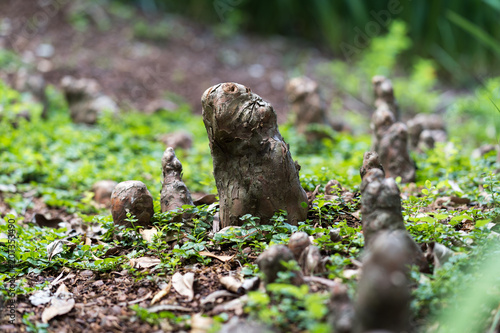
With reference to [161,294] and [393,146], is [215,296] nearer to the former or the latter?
[161,294]

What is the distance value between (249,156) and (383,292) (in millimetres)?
1492

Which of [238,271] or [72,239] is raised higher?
[238,271]

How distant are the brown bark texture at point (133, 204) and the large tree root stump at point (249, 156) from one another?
22.4 inches

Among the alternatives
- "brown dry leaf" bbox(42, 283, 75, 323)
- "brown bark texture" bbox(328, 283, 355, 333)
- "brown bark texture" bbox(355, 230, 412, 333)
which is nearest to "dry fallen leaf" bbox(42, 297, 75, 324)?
"brown dry leaf" bbox(42, 283, 75, 323)

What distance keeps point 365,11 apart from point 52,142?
28.5 ft

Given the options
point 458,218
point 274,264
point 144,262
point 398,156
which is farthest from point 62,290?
point 398,156

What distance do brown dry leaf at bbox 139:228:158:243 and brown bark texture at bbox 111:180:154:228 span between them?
0.08 meters

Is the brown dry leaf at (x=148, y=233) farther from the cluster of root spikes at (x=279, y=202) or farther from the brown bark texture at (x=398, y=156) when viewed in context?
the brown bark texture at (x=398, y=156)

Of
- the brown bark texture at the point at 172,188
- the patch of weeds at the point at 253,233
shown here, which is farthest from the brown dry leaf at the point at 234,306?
the brown bark texture at the point at 172,188

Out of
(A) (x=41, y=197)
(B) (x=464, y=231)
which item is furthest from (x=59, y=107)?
(B) (x=464, y=231)

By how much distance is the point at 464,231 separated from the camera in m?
2.67

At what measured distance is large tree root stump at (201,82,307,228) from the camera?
2.67 m

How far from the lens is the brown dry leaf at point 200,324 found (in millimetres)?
1927

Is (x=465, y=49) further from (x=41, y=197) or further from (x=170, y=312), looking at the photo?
(x=170, y=312)
